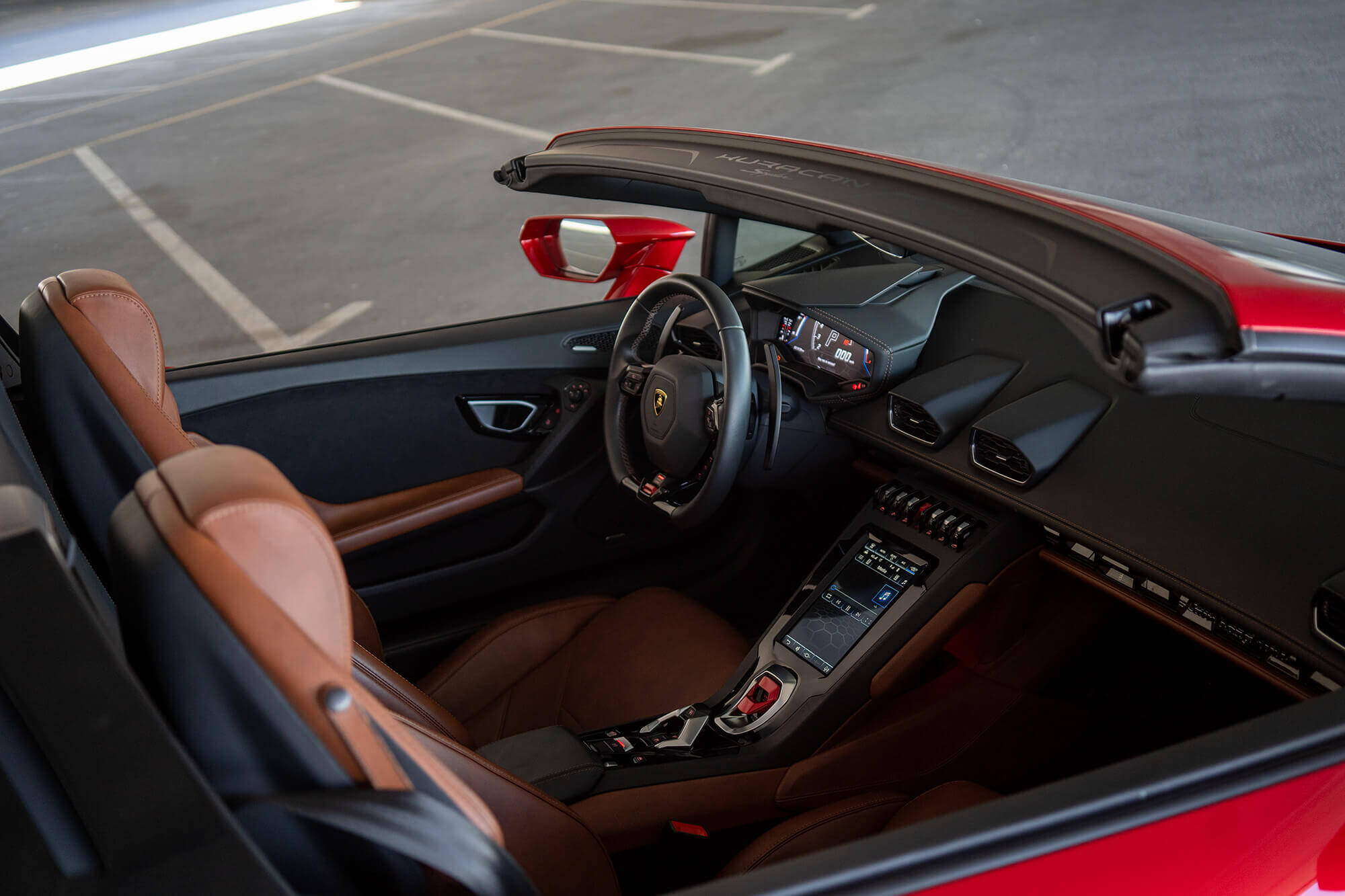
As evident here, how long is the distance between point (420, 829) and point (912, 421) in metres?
1.47

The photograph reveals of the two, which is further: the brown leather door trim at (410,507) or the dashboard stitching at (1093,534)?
the brown leather door trim at (410,507)

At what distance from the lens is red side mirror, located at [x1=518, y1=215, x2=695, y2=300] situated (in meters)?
2.51

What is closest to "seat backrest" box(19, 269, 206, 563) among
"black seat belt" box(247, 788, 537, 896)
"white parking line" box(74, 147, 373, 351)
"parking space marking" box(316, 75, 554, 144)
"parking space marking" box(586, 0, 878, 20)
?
"black seat belt" box(247, 788, 537, 896)

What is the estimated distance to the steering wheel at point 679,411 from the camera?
1.86 m

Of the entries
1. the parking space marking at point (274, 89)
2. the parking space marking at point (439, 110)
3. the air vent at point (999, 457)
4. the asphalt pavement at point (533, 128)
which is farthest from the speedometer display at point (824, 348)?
the parking space marking at point (274, 89)

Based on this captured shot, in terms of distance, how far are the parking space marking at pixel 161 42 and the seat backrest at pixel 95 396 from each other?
42.9ft

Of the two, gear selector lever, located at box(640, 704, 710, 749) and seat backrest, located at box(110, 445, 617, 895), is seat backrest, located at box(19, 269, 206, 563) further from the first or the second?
gear selector lever, located at box(640, 704, 710, 749)

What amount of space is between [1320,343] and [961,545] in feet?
3.28

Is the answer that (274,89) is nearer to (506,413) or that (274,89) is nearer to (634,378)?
(506,413)

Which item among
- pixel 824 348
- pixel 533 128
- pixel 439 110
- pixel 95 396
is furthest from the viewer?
pixel 439 110

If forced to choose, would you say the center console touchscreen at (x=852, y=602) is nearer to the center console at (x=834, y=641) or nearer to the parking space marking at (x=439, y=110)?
the center console at (x=834, y=641)

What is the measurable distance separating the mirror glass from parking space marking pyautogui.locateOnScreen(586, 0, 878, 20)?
789 cm

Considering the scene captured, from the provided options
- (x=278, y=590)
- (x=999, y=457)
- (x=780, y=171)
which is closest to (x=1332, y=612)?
(x=999, y=457)

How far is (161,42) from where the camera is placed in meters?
13.8
